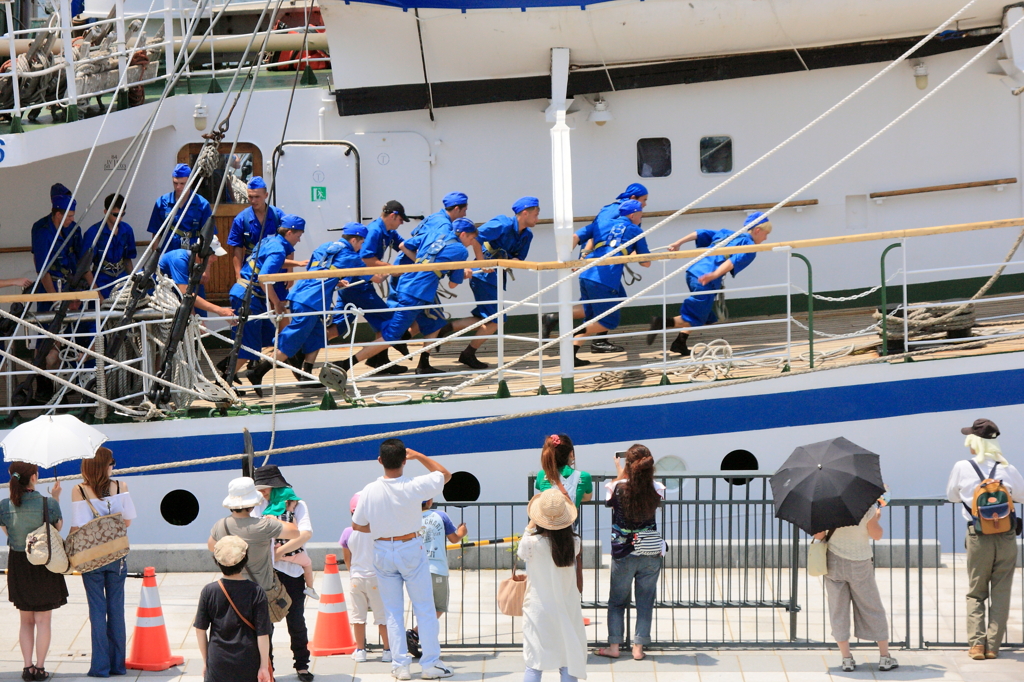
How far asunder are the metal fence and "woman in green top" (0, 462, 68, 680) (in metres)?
2.18

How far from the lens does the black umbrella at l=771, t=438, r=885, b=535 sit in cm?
646

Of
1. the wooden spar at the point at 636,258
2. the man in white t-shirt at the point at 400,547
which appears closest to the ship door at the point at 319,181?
the wooden spar at the point at 636,258

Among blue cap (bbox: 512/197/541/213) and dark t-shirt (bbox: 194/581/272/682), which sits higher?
blue cap (bbox: 512/197/541/213)

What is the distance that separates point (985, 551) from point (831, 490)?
3.79 feet

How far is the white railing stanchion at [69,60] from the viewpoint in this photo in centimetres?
981

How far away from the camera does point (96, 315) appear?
8.83 m

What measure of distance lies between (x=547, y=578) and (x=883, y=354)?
410 centimetres

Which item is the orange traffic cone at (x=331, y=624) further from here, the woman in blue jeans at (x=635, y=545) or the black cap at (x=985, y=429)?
the black cap at (x=985, y=429)

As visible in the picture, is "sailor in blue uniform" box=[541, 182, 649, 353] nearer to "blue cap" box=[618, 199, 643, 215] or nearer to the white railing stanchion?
"blue cap" box=[618, 199, 643, 215]

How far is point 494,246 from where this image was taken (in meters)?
10.4

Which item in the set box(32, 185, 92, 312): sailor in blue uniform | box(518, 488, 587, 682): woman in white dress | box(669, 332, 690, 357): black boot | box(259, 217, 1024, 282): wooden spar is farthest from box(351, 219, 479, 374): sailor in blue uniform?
box(518, 488, 587, 682): woman in white dress

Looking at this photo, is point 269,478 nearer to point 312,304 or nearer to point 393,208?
point 312,304

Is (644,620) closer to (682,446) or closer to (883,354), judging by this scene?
(682,446)

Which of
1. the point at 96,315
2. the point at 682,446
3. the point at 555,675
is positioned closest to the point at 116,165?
the point at 96,315
